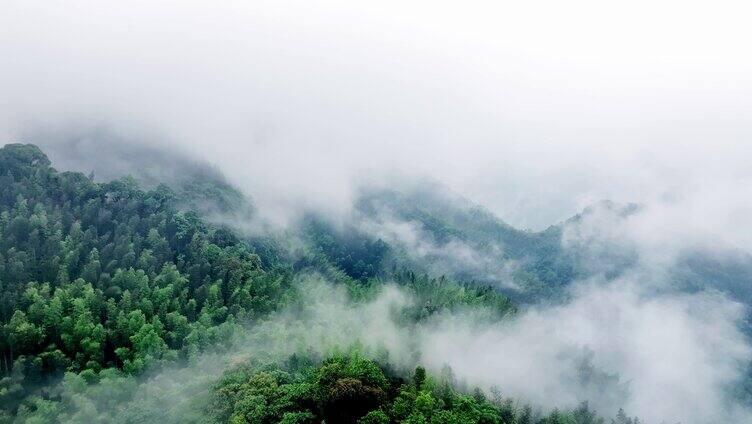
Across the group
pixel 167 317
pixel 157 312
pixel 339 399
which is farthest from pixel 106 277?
pixel 339 399

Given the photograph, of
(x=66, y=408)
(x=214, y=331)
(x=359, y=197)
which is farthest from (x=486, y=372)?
(x=359, y=197)

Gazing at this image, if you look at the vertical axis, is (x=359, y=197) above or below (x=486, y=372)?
above

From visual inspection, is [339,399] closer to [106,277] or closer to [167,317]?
[167,317]

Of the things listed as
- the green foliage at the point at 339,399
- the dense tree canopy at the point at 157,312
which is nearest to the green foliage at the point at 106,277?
the dense tree canopy at the point at 157,312

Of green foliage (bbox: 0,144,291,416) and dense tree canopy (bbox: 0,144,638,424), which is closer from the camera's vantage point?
dense tree canopy (bbox: 0,144,638,424)

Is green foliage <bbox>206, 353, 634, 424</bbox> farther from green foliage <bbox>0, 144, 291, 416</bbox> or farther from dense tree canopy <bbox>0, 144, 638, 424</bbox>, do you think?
green foliage <bbox>0, 144, 291, 416</bbox>

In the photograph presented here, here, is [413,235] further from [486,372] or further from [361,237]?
[486,372]

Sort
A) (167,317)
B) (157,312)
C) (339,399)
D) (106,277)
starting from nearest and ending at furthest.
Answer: (339,399), (167,317), (157,312), (106,277)

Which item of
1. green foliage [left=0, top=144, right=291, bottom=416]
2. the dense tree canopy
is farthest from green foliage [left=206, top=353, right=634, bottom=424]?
green foliage [left=0, top=144, right=291, bottom=416]

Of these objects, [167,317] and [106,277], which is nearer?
[167,317]

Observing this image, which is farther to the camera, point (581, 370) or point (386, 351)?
point (581, 370)

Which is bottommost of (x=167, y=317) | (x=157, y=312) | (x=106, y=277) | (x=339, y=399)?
(x=157, y=312)
